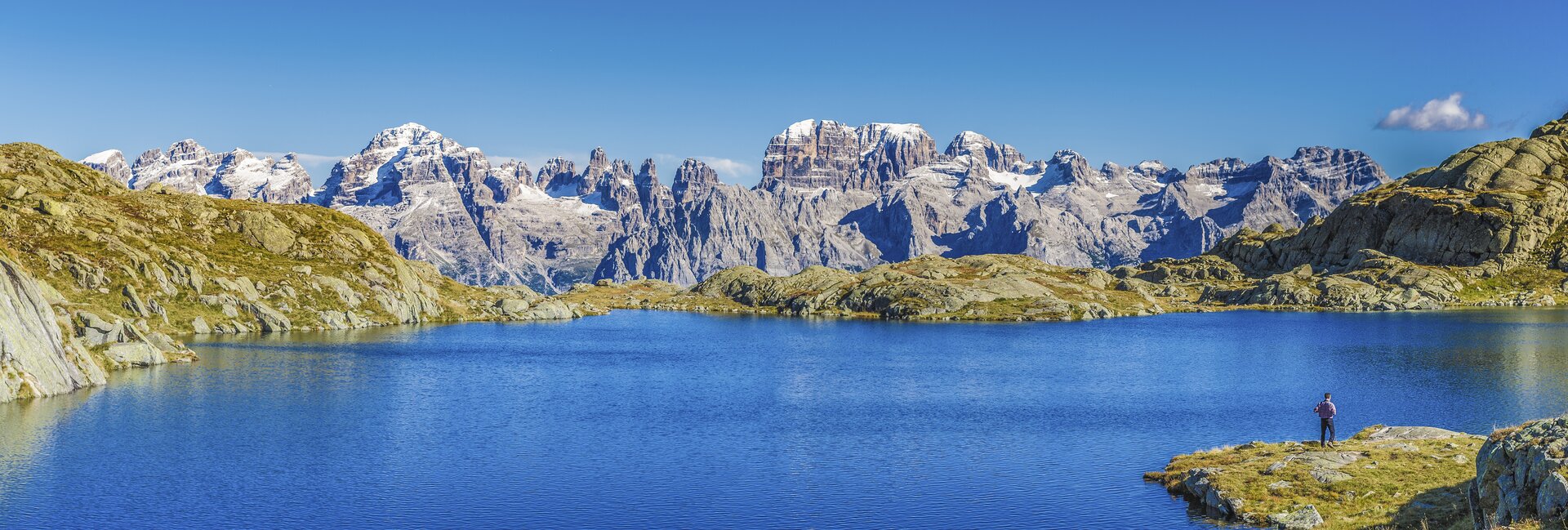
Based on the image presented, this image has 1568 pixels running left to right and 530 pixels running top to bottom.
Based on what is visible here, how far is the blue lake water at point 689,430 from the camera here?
56.8 metres

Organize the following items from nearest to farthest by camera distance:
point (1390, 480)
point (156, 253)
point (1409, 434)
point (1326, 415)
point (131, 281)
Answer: point (1390, 480)
point (1326, 415)
point (1409, 434)
point (131, 281)
point (156, 253)

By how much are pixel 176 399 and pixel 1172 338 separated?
451 ft

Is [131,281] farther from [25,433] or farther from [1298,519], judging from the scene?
[1298,519]

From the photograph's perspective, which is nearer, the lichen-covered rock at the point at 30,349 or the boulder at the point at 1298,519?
the boulder at the point at 1298,519

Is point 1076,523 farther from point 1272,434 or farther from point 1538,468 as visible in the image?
point 1272,434

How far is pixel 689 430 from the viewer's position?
8200 centimetres

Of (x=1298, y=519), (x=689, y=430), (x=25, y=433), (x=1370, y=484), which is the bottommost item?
(x=689, y=430)

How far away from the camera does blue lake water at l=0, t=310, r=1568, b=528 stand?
5675 cm

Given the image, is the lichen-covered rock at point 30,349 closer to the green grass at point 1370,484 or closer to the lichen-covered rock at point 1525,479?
the green grass at point 1370,484

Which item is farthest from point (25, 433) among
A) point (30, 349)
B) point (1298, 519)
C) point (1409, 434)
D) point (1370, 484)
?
point (1409, 434)

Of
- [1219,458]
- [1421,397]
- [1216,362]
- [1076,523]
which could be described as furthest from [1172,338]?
[1076,523]

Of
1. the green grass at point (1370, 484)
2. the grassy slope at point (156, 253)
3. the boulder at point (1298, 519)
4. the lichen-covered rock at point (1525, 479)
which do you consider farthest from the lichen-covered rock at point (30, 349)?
the lichen-covered rock at point (1525, 479)

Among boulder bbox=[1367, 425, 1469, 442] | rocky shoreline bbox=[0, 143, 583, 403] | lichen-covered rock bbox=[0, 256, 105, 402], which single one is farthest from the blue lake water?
boulder bbox=[1367, 425, 1469, 442]

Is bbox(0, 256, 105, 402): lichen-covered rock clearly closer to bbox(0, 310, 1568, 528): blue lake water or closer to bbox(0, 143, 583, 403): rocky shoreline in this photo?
bbox(0, 143, 583, 403): rocky shoreline
